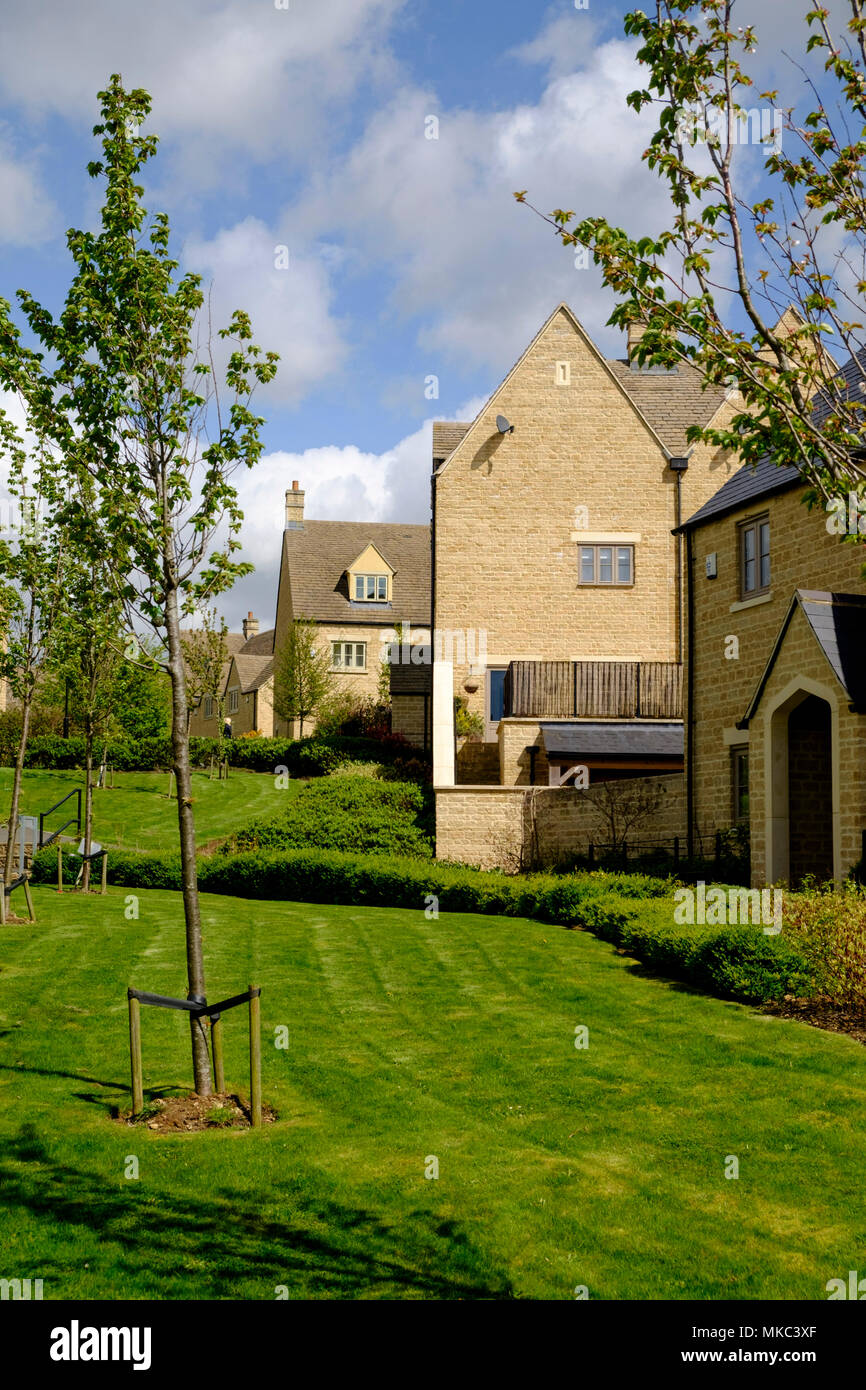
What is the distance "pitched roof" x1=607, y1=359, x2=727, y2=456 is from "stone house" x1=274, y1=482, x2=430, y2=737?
16782 millimetres

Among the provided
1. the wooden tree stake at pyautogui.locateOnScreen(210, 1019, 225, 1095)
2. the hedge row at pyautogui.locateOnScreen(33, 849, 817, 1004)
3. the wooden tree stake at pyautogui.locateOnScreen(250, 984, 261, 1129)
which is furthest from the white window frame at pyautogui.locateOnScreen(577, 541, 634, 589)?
the wooden tree stake at pyautogui.locateOnScreen(250, 984, 261, 1129)

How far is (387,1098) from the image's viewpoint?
9.49m

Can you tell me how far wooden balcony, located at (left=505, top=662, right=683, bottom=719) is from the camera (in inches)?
1118

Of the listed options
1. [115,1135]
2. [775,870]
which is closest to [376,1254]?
[115,1135]

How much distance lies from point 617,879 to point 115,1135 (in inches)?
463

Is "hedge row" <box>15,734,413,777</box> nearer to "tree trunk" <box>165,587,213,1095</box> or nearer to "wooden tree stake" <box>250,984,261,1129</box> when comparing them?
"tree trunk" <box>165,587,213,1095</box>

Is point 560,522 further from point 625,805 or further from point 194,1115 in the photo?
point 194,1115

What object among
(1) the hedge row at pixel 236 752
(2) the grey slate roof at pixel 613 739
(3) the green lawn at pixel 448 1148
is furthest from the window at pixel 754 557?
(1) the hedge row at pixel 236 752

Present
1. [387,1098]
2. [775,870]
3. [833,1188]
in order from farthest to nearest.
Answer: [775,870]
[387,1098]
[833,1188]

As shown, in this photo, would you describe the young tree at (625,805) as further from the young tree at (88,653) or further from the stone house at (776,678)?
the young tree at (88,653)

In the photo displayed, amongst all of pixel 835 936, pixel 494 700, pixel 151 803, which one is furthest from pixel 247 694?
pixel 835 936

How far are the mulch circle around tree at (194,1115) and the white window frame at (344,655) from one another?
144ft

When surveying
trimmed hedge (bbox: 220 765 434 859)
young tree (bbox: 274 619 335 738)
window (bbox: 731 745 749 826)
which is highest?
young tree (bbox: 274 619 335 738)
